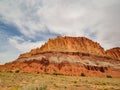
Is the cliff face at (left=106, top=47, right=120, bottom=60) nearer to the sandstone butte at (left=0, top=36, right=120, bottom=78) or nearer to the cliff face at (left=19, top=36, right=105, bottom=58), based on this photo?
the sandstone butte at (left=0, top=36, right=120, bottom=78)

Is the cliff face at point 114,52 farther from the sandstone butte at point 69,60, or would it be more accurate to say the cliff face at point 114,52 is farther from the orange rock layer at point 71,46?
the sandstone butte at point 69,60

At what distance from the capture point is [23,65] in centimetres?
9894

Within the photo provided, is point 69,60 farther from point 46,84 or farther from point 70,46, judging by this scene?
point 46,84

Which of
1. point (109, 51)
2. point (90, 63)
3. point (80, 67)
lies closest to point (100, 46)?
point (109, 51)

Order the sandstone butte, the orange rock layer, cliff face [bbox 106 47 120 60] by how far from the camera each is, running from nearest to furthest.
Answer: the sandstone butte < the orange rock layer < cliff face [bbox 106 47 120 60]

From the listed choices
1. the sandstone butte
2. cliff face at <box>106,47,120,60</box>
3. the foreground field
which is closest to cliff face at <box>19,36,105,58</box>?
the sandstone butte

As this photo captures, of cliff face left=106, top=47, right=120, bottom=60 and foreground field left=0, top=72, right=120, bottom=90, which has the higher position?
cliff face left=106, top=47, right=120, bottom=60

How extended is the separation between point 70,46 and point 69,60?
77.1 ft

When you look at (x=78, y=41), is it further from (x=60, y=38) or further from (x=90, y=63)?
(x=90, y=63)

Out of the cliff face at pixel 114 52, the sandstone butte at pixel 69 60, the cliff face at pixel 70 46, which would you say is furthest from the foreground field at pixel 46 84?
the cliff face at pixel 114 52

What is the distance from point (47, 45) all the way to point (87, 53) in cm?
2531

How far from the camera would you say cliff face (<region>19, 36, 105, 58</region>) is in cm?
12118

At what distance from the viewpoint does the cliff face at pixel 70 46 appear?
12118 cm

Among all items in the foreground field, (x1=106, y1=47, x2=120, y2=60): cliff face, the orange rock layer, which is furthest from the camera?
(x1=106, y1=47, x2=120, y2=60): cliff face
